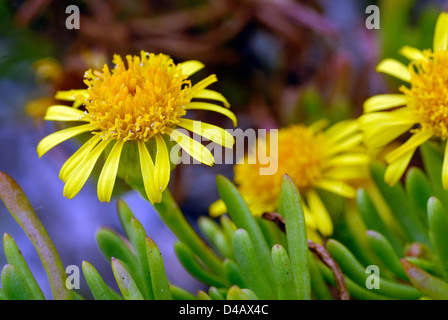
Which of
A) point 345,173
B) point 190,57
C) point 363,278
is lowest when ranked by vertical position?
point 363,278

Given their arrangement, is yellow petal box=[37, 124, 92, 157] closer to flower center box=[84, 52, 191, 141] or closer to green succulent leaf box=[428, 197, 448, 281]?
flower center box=[84, 52, 191, 141]

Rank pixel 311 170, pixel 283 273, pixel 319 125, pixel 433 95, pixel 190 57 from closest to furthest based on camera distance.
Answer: pixel 283 273
pixel 433 95
pixel 311 170
pixel 319 125
pixel 190 57

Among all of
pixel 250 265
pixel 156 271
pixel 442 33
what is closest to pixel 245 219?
pixel 250 265

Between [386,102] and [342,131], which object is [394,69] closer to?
[386,102]

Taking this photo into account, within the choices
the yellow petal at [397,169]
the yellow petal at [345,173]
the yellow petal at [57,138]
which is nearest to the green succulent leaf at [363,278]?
the yellow petal at [397,169]

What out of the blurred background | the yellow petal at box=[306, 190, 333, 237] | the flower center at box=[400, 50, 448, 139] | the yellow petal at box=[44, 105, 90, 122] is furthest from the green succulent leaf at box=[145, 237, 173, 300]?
the blurred background

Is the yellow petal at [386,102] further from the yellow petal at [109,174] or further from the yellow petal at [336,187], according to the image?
the yellow petal at [109,174]
